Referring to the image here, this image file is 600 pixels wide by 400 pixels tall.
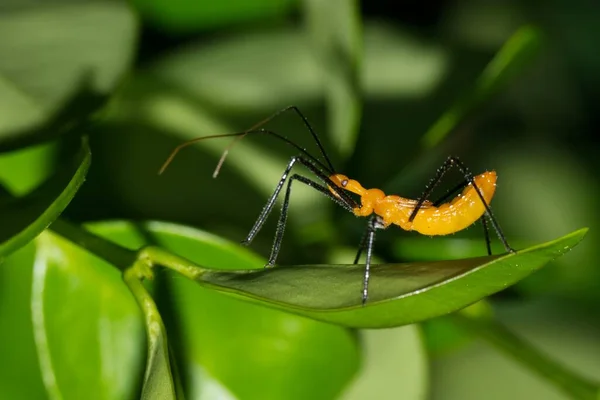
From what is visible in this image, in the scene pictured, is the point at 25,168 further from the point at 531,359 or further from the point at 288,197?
the point at 531,359

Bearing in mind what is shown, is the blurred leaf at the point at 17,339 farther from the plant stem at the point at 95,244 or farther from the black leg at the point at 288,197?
the black leg at the point at 288,197

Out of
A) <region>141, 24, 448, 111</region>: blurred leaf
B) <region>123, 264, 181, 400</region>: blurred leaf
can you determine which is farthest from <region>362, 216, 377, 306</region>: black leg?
<region>141, 24, 448, 111</region>: blurred leaf

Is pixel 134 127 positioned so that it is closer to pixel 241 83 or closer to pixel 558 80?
pixel 241 83

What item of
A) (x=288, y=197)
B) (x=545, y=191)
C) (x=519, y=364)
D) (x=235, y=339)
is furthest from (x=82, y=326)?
(x=545, y=191)

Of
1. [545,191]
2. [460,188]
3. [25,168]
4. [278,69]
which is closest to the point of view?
[25,168]

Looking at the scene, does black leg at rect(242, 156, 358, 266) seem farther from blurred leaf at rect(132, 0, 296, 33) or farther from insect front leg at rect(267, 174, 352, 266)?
blurred leaf at rect(132, 0, 296, 33)

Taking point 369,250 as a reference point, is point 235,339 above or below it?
below

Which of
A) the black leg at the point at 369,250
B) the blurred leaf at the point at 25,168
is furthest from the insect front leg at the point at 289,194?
the blurred leaf at the point at 25,168
